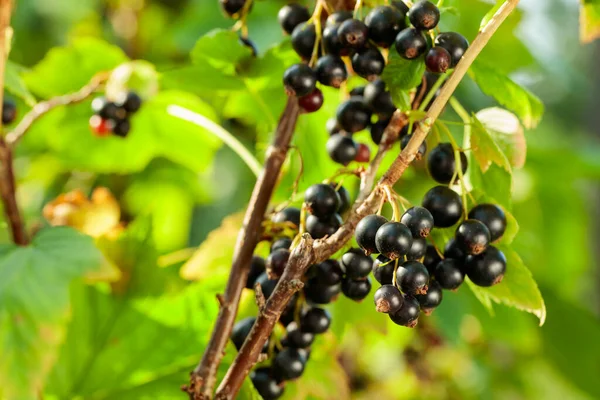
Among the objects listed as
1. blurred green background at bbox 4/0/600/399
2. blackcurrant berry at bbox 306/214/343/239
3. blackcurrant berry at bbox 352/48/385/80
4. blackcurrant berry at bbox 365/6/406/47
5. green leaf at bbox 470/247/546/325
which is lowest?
blurred green background at bbox 4/0/600/399

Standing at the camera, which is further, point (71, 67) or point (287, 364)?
point (71, 67)

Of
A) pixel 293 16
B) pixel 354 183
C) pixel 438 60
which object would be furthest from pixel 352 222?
pixel 354 183

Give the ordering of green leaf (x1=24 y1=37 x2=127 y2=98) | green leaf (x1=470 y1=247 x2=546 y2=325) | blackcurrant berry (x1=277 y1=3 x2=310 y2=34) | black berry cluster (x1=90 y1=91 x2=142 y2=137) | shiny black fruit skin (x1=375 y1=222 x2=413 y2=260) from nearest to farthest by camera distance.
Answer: shiny black fruit skin (x1=375 y1=222 x2=413 y2=260), green leaf (x1=470 y1=247 x2=546 y2=325), blackcurrant berry (x1=277 y1=3 x2=310 y2=34), black berry cluster (x1=90 y1=91 x2=142 y2=137), green leaf (x1=24 y1=37 x2=127 y2=98)

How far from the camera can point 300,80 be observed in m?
0.55

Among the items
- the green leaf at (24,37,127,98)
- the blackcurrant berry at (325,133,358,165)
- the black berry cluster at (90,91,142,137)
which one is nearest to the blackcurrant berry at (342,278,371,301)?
the blackcurrant berry at (325,133,358,165)

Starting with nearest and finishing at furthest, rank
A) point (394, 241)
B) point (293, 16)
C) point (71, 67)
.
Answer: point (394, 241), point (293, 16), point (71, 67)

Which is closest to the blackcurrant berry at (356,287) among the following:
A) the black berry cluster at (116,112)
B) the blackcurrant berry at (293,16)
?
the blackcurrant berry at (293,16)

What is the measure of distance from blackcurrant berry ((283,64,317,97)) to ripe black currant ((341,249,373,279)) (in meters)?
0.14

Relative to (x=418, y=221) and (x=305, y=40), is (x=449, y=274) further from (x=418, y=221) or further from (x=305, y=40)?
(x=305, y=40)

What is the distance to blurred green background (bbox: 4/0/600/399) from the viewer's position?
895 mm

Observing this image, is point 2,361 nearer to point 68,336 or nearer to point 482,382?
point 68,336

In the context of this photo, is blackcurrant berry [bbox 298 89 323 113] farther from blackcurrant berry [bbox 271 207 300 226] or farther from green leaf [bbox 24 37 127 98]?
green leaf [bbox 24 37 127 98]

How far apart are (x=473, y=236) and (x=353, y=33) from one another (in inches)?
7.4

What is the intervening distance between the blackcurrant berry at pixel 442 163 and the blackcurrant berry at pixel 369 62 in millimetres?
82
